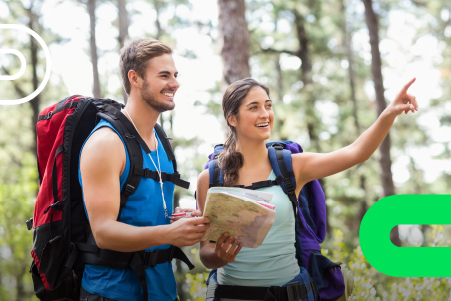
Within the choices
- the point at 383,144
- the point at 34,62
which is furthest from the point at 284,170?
the point at 34,62

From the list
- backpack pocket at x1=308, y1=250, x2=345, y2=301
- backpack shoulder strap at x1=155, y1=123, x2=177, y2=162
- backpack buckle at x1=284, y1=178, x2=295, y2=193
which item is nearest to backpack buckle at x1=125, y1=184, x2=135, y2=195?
backpack shoulder strap at x1=155, y1=123, x2=177, y2=162

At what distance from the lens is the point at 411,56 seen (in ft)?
54.2

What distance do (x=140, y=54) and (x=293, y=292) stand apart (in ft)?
5.72

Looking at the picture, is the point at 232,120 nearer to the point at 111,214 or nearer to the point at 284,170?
the point at 284,170

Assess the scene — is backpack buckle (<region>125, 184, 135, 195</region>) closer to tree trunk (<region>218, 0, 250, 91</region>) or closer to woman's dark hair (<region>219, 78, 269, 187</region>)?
woman's dark hair (<region>219, 78, 269, 187</region>)

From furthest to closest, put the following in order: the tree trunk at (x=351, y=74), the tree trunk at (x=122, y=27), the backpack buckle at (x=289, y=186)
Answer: the tree trunk at (x=351, y=74) → the tree trunk at (x=122, y=27) → the backpack buckle at (x=289, y=186)

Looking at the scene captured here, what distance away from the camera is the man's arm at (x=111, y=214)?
210 cm

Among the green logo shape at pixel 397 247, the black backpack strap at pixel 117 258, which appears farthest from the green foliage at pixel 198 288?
the black backpack strap at pixel 117 258

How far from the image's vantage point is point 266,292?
2447 mm

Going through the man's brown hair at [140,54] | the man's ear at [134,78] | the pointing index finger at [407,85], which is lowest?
the pointing index finger at [407,85]

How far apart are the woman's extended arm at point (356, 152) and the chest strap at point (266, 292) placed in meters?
A: 0.65

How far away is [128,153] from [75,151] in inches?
14.9

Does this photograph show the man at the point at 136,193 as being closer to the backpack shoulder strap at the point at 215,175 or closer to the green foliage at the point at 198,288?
the backpack shoulder strap at the point at 215,175

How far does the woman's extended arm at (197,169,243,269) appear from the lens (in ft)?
7.47
